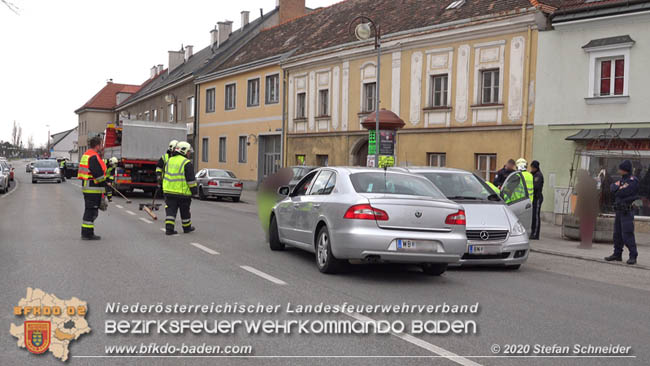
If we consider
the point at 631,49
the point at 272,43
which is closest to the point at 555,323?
the point at 631,49

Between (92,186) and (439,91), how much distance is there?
50.1 ft

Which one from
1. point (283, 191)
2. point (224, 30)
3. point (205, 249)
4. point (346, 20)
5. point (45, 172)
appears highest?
point (224, 30)

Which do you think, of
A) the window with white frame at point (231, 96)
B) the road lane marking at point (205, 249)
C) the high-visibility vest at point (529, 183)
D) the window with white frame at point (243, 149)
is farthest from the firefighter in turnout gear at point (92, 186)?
the window with white frame at point (231, 96)

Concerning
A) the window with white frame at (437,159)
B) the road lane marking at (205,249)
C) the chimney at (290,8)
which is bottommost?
the road lane marking at (205,249)

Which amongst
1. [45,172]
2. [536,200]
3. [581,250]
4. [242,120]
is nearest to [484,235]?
[581,250]

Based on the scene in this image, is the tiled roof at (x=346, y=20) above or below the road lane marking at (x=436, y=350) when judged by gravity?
above

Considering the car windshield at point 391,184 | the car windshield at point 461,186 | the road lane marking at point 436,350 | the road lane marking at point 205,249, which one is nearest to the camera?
the road lane marking at point 436,350

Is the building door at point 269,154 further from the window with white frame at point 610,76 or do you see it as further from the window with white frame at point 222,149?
the window with white frame at point 610,76

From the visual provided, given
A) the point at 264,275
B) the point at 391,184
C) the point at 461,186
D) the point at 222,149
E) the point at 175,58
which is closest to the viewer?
the point at 264,275

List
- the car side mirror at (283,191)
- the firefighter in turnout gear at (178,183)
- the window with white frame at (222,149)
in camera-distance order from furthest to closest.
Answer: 1. the window with white frame at (222,149)
2. the firefighter in turnout gear at (178,183)
3. the car side mirror at (283,191)

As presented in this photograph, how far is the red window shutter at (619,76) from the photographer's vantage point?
731 inches

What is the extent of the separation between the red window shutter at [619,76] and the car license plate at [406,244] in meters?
13.1

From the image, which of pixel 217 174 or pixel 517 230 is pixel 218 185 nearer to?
pixel 217 174

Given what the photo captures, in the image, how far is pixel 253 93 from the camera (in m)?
37.1
